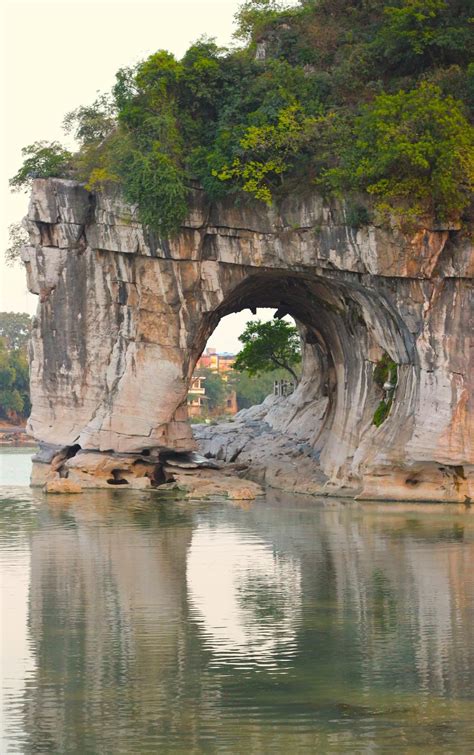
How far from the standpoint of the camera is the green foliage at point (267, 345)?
4969 centimetres

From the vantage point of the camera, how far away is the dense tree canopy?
2700cm

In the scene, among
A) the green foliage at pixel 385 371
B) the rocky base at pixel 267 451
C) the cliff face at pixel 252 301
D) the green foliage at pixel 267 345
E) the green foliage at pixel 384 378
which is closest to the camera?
the cliff face at pixel 252 301

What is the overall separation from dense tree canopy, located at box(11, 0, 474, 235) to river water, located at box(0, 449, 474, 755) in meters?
7.39

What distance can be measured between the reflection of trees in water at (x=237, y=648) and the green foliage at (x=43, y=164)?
473 inches

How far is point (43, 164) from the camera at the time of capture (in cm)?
3356

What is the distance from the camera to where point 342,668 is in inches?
522

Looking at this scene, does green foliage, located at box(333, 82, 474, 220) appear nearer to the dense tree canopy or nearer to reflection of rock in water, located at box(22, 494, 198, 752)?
the dense tree canopy

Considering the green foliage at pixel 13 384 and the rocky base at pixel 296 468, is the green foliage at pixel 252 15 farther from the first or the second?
the green foliage at pixel 13 384

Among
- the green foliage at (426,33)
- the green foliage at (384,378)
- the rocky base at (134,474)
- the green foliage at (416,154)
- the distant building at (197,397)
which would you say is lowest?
the rocky base at (134,474)

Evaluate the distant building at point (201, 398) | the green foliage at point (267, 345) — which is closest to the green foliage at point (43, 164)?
the green foliage at point (267, 345)

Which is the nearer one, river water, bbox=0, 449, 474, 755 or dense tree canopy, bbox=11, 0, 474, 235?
river water, bbox=0, 449, 474, 755

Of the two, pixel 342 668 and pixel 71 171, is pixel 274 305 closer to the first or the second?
pixel 71 171

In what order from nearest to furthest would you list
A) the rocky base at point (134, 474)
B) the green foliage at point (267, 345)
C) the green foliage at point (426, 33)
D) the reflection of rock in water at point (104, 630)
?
the reflection of rock in water at point (104, 630)
the green foliage at point (426, 33)
the rocky base at point (134, 474)
the green foliage at point (267, 345)

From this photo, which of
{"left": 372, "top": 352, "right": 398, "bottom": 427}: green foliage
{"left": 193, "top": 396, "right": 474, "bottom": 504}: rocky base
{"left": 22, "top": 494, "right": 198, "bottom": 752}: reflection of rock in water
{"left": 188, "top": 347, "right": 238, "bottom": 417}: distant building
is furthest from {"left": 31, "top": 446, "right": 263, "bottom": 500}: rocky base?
{"left": 188, "top": 347, "right": 238, "bottom": 417}: distant building
